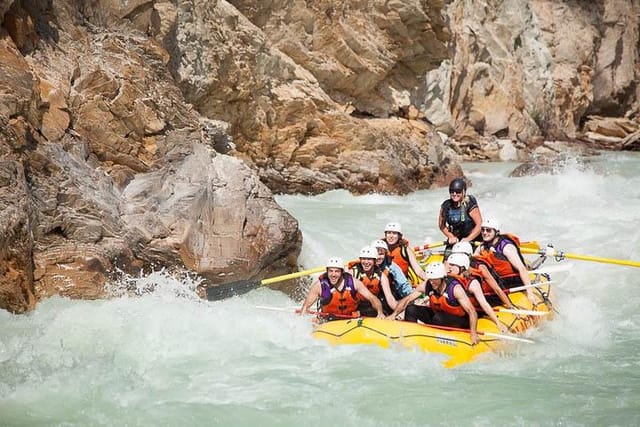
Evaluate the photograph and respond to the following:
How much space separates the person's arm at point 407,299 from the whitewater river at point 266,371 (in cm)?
84

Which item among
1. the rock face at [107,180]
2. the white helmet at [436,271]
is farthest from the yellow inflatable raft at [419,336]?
the rock face at [107,180]

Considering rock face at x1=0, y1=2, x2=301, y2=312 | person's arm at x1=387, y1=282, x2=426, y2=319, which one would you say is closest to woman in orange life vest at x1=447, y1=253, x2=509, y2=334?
person's arm at x1=387, y1=282, x2=426, y2=319

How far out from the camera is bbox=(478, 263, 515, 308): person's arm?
25.3ft

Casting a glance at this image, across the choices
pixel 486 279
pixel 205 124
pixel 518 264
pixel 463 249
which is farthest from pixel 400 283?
pixel 205 124

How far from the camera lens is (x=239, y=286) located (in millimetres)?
8875

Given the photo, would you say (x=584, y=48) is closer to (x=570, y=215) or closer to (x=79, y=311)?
(x=570, y=215)

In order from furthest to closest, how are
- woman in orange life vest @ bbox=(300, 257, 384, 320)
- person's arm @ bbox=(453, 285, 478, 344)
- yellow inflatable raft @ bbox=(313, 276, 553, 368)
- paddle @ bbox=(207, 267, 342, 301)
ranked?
paddle @ bbox=(207, 267, 342, 301) < woman in orange life vest @ bbox=(300, 257, 384, 320) < person's arm @ bbox=(453, 285, 478, 344) < yellow inflatable raft @ bbox=(313, 276, 553, 368)

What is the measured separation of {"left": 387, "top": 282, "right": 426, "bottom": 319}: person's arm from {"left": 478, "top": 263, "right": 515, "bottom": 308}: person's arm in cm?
76

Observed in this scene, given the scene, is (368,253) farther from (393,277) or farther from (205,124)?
(205,124)

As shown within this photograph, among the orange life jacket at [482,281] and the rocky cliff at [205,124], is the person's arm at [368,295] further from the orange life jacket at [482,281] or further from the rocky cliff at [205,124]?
the rocky cliff at [205,124]

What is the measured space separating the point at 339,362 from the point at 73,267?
9.48 feet

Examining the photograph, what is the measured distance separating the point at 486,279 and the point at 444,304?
898mm

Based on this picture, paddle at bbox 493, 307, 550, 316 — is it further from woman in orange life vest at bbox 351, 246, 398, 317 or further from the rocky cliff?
the rocky cliff

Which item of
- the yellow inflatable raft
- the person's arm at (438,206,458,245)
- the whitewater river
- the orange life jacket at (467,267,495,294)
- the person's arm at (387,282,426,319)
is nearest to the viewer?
the whitewater river
